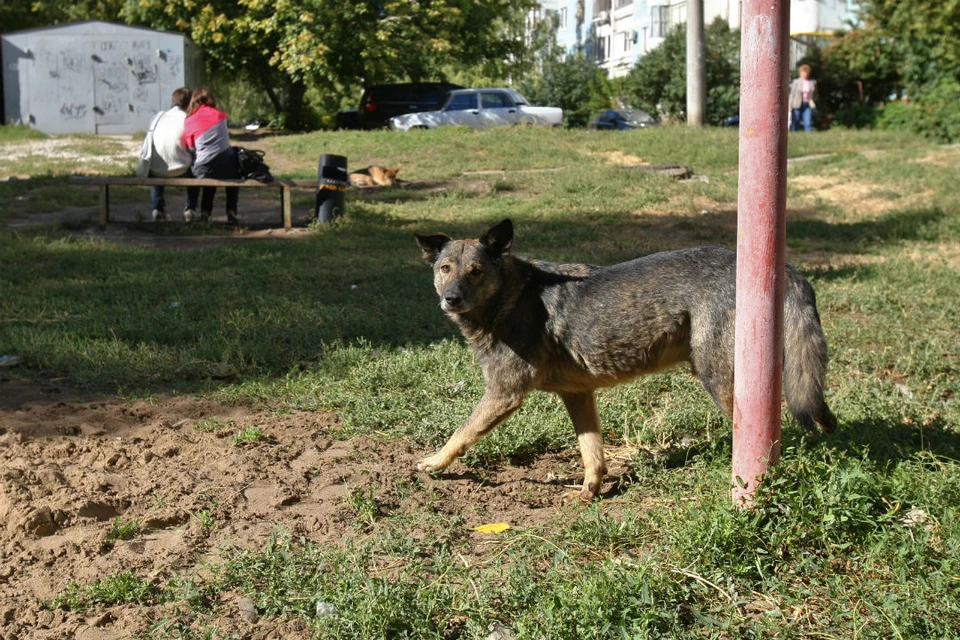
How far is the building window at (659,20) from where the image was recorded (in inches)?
2282

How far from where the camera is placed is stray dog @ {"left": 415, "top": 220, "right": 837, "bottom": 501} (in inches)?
186

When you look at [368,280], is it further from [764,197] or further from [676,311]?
[764,197]

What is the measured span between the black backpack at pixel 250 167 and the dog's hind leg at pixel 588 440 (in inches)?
367

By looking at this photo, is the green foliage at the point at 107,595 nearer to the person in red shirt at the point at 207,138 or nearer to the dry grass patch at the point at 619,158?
the person in red shirt at the point at 207,138

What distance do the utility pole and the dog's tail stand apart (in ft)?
77.5

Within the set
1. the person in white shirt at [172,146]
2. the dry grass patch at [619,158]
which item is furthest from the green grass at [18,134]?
the person in white shirt at [172,146]

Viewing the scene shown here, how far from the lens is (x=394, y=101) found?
114 ft

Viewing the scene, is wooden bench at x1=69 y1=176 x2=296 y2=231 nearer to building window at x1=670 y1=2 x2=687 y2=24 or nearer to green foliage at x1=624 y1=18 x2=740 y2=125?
green foliage at x1=624 y1=18 x2=740 y2=125

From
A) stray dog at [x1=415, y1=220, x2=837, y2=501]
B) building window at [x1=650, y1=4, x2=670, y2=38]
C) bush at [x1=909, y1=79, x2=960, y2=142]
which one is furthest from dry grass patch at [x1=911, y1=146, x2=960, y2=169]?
building window at [x1=650, y1=4, x2=670, y2=38]

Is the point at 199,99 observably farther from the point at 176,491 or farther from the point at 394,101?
the point at 394,101

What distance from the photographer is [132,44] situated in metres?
34.1

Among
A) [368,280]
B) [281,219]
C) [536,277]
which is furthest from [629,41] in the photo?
[536,277]

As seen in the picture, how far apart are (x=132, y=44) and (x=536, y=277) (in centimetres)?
3263

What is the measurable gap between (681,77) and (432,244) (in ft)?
103
